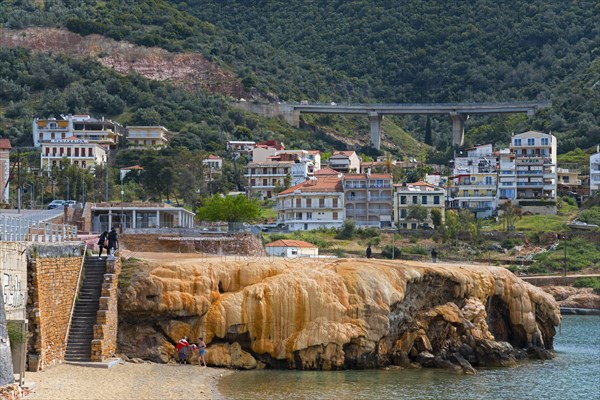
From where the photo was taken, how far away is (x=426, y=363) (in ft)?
154

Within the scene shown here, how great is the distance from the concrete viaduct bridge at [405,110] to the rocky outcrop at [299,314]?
119212 mm

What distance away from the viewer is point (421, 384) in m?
42.8

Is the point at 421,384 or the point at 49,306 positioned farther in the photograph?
the point at 421,384

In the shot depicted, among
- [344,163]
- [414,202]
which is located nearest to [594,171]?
[414,202]

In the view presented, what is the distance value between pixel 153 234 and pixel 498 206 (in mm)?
71803

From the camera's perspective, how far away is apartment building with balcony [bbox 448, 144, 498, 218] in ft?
406

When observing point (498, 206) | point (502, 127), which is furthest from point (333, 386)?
point (502, 127)

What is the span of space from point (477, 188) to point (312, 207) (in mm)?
22975

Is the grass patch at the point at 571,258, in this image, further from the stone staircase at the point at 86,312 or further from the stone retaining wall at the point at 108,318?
the stone staircase at the point at 86,312

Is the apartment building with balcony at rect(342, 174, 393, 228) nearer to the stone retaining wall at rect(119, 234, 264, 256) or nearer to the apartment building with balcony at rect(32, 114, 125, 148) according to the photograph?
the apartment building with balcony at rect(32, 114, 125, 148)

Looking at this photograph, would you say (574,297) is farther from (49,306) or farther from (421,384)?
(49,306)

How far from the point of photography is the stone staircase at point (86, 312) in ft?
128

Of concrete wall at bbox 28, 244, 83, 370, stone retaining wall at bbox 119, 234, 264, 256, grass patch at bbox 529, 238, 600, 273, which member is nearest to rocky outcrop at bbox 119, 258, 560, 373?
concrete wall at bbox 28, 244, 83, 370

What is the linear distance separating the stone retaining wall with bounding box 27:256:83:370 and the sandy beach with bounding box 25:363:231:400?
0.56 metres
